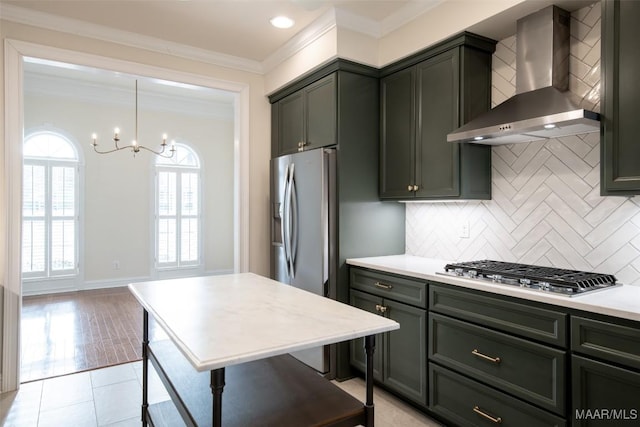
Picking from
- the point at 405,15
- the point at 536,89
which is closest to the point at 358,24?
the point at 405,15

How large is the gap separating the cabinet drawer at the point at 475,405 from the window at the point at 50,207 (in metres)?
5.89

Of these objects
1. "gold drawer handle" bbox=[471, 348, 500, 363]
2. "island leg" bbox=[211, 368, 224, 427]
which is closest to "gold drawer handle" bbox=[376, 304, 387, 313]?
"gold drawer handle" bbox=[471, 348, 500, 363]

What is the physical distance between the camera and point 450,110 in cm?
260

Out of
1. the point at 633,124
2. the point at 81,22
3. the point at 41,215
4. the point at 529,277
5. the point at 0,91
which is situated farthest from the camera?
the point at 41,215

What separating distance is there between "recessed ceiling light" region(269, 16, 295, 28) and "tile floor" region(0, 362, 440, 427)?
9.27ft

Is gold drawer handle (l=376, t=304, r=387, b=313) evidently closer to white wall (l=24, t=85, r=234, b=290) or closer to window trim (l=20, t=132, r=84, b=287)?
white wall (l=24, t=85, r=234, b=290)

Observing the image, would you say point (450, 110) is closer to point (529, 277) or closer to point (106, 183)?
point (529, 277)

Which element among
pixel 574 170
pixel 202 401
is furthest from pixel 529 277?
pixel 202 401

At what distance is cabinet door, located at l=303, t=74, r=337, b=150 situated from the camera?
3043 mm

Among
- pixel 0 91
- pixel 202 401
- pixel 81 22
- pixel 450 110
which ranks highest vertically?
pixel 81 22

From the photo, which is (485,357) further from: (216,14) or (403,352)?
(216,14)

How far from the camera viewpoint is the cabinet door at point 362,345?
2730mm

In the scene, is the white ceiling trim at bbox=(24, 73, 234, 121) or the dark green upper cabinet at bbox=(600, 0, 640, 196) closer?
the dark green upper cabinet at bbox=(600, 0, 640, 196)

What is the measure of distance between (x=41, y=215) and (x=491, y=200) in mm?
6274
